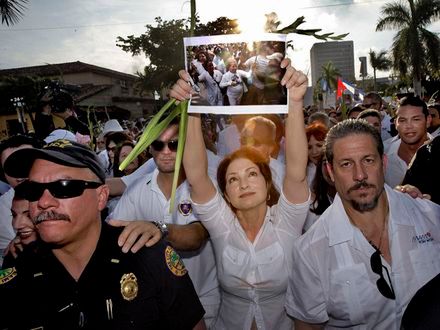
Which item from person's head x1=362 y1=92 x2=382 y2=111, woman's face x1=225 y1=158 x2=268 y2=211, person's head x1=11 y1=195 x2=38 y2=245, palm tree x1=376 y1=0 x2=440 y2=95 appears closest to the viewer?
person's head x1=11 y1=195 x2=38 y2=245

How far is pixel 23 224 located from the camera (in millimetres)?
2414

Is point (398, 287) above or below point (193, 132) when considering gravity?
below

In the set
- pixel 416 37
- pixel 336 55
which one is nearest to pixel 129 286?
pixel 416 37

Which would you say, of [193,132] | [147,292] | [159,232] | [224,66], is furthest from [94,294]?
[224,66]

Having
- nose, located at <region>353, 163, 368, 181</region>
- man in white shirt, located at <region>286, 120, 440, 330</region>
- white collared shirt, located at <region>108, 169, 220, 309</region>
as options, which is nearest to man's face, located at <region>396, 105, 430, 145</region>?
man in white shirt, located at <region>286, 120, 440, 330</region>

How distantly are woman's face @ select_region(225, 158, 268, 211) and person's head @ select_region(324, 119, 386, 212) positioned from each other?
20.0 inches

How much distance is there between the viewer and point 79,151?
206 centimetres

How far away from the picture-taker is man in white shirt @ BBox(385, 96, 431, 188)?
473 centimetres

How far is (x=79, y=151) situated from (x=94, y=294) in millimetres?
728

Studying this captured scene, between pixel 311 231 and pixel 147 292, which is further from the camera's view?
pixel 311 231

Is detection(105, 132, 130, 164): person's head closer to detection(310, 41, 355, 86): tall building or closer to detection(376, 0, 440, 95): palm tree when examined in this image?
detection(376, 0, 440, 95): palm tree

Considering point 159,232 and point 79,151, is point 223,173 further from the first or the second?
point 79,151

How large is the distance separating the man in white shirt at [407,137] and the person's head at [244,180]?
249cm

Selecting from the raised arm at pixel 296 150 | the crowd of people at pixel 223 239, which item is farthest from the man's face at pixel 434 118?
the raised arm at pixel 296 150
